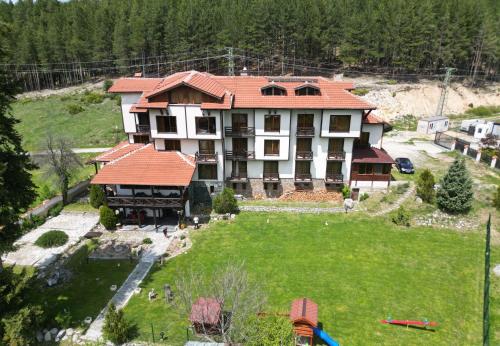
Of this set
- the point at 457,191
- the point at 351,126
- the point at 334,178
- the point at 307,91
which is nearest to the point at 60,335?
the point at 334,178

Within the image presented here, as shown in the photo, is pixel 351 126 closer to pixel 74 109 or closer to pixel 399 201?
pixel 399 201

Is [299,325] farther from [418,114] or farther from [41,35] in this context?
[41,35]

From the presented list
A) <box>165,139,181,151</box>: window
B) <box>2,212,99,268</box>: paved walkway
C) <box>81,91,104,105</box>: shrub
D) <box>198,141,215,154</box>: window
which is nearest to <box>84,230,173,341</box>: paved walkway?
<box>2,212,99,268</box>: paved walkway

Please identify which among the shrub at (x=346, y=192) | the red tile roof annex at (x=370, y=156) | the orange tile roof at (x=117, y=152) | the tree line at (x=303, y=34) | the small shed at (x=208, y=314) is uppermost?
the tree line at (x=303, y=34)

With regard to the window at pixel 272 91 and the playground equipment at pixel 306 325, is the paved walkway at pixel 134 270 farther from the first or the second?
the window at pixel 272 91

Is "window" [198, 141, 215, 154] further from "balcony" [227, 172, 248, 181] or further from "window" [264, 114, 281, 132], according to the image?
"window" [264, 114, 281, 132]

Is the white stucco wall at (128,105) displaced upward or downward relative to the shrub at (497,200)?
upward

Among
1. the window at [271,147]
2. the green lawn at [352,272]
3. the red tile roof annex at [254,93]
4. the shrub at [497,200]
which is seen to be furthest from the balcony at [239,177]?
the shrub at [497,200]
